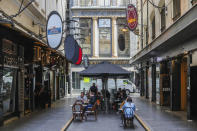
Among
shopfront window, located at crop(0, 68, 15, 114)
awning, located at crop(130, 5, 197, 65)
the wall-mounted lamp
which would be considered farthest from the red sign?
the wall-mounted lamp

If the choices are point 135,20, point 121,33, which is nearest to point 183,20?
point 135,20

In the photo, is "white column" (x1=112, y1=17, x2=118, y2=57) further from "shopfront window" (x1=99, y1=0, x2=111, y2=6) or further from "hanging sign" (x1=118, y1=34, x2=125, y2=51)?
"shopfront window" (x1=99, y1=0, x2=111, y2=6)

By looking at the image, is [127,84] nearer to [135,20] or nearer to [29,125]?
[135,20]

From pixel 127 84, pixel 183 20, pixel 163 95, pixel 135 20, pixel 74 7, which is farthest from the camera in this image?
pixel 74 7

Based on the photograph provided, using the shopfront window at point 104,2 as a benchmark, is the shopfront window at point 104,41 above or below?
below

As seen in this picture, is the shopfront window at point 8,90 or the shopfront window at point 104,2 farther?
the shopfront window at point 104,2

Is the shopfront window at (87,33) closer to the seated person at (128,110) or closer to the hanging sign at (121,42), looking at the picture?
the hanging sign at (121,42)

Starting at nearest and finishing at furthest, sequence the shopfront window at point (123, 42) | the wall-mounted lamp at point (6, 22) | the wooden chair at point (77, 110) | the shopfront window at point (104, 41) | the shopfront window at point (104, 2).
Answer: the wall-mounted lamp at point (6, 22) < the wooden chair at point (77, 110) < the shopfront window at point (123, 42) < the shopfront window at point (104, 2) < the shopfront window at point (104, 41)

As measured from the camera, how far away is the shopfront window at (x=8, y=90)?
1488 cm

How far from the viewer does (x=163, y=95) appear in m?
22.7

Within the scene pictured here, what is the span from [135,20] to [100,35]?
83.8 feet

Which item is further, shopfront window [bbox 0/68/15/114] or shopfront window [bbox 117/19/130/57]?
shopfront window [bbox 117/19/130/57]

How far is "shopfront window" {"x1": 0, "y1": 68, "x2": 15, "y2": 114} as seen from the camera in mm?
14875

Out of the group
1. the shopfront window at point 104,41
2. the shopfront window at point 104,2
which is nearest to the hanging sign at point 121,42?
the shopfront window at point 104,41
